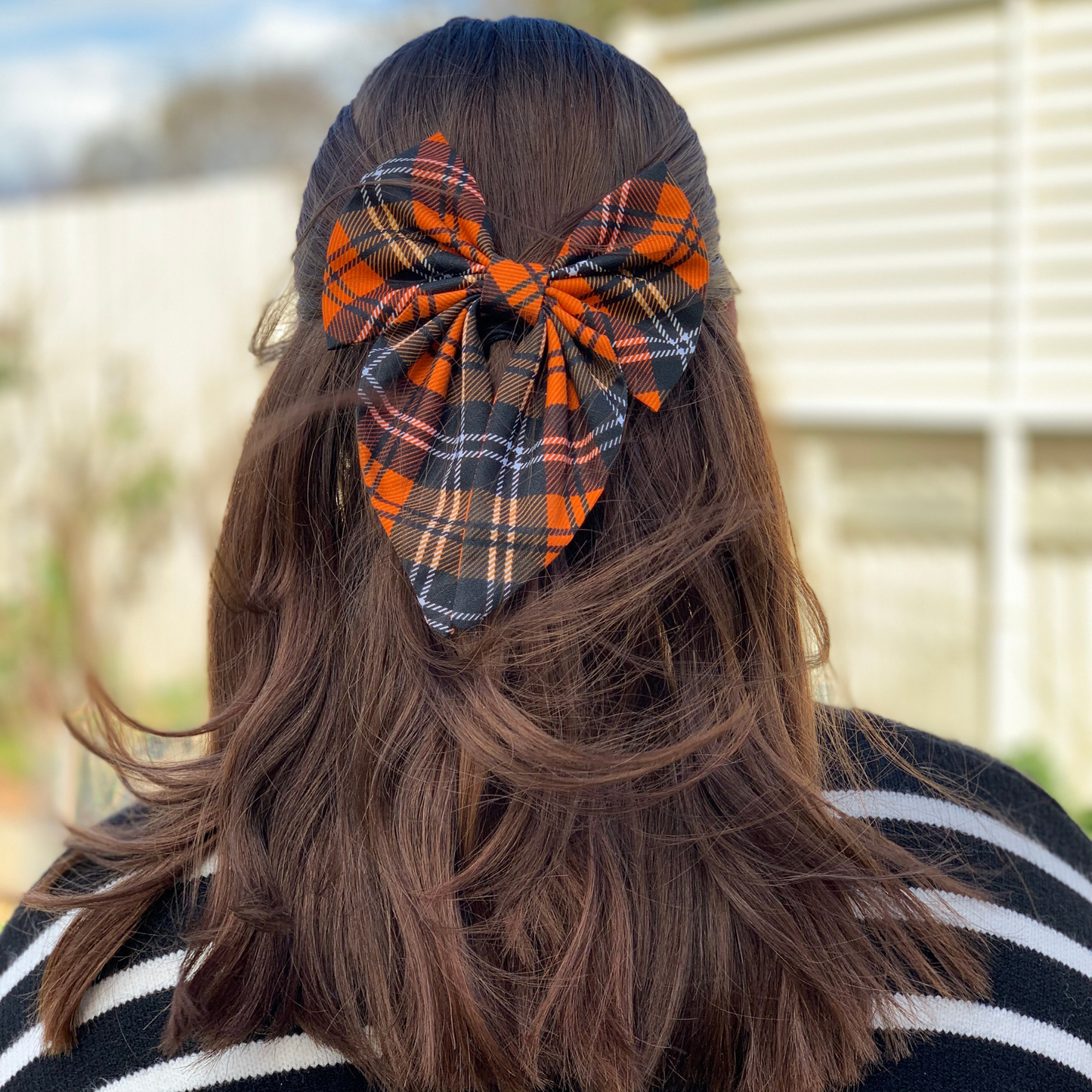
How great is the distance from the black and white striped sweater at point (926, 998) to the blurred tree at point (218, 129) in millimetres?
10961

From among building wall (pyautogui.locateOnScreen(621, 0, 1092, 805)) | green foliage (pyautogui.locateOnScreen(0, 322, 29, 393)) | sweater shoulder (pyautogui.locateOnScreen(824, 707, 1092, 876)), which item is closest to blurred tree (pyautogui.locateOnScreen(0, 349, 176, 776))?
green foliage (pyautogui.locateOnScreen(0, 322, 29, 393))

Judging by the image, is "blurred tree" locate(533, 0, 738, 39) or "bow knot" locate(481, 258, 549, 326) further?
"blurred tree" locate(533, 0, 738, 39)

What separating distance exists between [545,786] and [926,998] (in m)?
0.37

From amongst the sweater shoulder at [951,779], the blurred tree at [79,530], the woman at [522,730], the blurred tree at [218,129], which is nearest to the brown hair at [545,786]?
the woman at [522,730]

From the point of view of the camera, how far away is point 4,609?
4.91 m

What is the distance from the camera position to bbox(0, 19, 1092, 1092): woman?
33.3 inches

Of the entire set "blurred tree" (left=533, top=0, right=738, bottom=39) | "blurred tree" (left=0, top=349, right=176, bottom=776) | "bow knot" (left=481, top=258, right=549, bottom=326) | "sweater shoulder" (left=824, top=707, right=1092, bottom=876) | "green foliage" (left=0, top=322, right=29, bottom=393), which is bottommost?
"blurred tree" (left=0, top=349, right=176, bottom=776)

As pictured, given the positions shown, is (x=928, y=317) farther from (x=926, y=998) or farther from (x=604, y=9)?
(x=604, y=9)

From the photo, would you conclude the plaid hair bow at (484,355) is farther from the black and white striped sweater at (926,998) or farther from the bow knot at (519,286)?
the black and white striped sweater at (926,998)

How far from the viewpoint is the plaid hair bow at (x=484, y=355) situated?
2.80 feet

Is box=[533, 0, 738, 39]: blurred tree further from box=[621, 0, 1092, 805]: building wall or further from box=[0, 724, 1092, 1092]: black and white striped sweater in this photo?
box=[0, 724, 1092, 1092]: black and white striped sweater

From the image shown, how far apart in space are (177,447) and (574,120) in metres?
4.47

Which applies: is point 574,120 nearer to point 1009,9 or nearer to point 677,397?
point 677,397

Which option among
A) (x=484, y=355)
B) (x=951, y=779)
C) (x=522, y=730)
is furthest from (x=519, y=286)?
(x=951, y=779)
